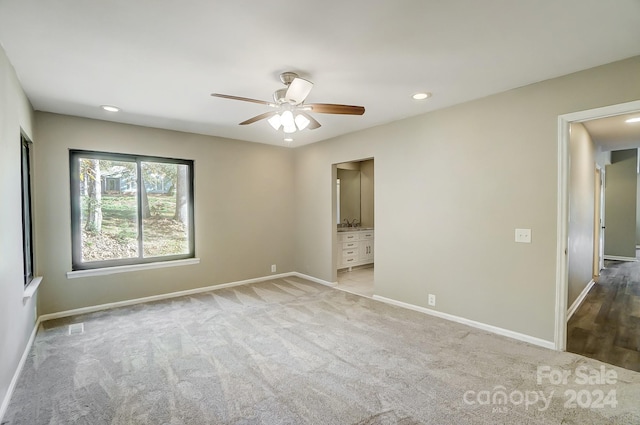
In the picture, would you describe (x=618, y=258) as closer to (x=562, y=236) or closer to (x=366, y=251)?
(x=366, y=251)

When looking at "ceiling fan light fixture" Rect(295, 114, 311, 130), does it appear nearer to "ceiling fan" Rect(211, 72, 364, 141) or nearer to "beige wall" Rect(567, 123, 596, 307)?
"ceiling fan" Rect(211, 72, 364, 141)

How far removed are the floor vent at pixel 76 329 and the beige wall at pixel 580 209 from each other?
5418 millimetres

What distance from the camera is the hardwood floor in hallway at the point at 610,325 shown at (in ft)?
9.00

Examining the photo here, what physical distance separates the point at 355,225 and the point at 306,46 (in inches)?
209

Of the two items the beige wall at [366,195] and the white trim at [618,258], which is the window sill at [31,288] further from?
the white trim at [618,258]

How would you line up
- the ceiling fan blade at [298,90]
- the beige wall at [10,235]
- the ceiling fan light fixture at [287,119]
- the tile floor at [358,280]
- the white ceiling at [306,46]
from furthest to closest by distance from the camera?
the tile floor at [358,280]
the ceiling fan light fixture at [287,119]
the ceiling fan blade at [298,90]
the beige wall at [10,235]
the white ceiling at [306,46]

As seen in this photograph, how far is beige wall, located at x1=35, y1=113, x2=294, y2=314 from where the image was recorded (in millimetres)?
3732

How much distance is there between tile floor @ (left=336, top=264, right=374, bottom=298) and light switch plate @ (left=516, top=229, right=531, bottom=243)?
2.20 meters

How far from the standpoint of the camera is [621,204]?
284 inches

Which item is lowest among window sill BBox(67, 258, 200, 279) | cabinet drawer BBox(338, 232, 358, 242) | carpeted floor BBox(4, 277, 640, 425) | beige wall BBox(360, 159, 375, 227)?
carpeted floor BBox(4, 277, 640, 425)

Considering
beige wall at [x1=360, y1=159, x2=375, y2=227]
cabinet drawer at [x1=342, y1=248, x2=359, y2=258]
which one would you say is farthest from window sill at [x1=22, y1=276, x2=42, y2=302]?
beige wall at [x1=360, y1=159, x2=375, y2=227]

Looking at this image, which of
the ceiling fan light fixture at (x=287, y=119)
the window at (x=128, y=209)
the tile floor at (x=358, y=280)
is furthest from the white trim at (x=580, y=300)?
the window at (x=128, y=209)

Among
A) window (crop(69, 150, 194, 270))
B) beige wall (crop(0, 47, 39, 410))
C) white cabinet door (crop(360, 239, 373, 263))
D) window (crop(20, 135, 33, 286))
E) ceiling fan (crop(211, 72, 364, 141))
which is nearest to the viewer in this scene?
beige wall (crop(0, 47, 39, 410))

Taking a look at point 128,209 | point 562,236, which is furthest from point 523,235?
point 128,209
